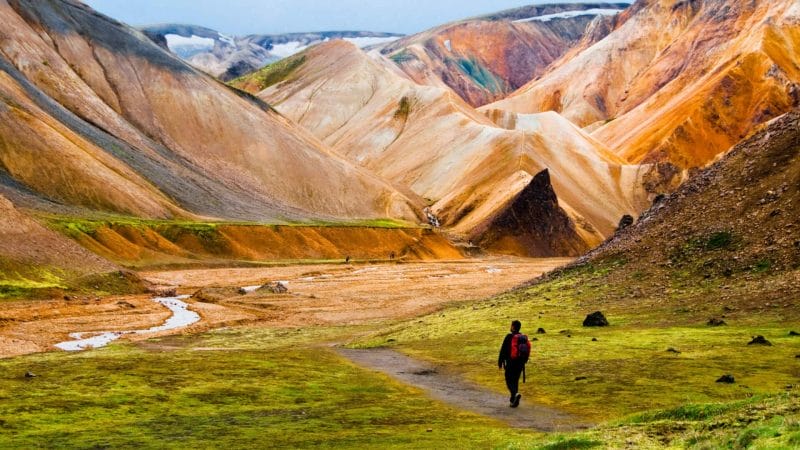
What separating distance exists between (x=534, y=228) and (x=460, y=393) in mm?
143044

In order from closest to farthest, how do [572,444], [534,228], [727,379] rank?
[572,444]
[727,379]
[534,228]

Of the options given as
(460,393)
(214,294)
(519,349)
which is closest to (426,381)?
(460,393)

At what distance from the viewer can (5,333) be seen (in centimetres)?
5359

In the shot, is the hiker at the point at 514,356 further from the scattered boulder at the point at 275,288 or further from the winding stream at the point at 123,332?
the scattered boulder at the point at 275,288

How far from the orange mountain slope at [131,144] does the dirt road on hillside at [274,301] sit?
3093cm

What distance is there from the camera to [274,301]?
78.8 meters

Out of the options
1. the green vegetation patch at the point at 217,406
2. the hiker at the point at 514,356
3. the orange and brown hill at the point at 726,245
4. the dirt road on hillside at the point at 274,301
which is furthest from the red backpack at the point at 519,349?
A: the dirt road on hillside at the point at 274,301

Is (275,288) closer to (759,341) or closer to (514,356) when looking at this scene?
(759,341)

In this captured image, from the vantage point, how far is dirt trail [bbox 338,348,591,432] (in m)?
27.1

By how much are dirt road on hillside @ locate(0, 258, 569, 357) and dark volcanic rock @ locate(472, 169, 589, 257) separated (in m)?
46.1

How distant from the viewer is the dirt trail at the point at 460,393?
2711cm

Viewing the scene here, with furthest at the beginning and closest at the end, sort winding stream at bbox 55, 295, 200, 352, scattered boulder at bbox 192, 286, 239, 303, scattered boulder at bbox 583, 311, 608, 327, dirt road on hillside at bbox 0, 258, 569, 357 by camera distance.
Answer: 1. scattered boulder at bbox 192, 286, 239, 303
2. dirt road on hillside at bbox 0, 258, 569, 357
3. winding stream at bbox 55, 295, 200, 352
4. scattered boulder at bbox 583, 311, 608, 327

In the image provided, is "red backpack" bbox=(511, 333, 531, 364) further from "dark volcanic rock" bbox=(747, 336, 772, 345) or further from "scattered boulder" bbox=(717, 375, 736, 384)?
"dark volcanic rock" bbox=(747, 336, 772, 345)

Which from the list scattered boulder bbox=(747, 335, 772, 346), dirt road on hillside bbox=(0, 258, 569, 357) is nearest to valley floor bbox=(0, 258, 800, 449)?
scattered boulder bbox=(747, 335, 772, 346)
